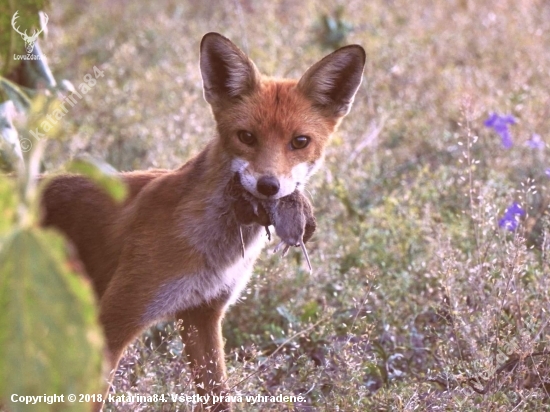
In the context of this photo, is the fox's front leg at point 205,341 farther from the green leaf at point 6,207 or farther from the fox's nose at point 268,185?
the green leaf at point 6,207

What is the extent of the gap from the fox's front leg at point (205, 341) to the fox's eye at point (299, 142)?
2.94 feet

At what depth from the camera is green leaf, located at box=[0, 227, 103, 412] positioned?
1.30 meters

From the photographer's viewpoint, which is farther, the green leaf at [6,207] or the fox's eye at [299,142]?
the fox's eye at [299,142]

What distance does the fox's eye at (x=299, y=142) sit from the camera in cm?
395

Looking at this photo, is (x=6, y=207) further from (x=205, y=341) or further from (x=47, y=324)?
(x=205, y=341)

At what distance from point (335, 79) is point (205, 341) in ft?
5.15

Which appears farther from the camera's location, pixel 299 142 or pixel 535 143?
pixel 535 143

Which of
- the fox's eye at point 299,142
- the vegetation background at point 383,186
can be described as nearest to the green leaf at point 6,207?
the vegetation background at point 383,186

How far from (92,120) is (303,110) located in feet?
12.6

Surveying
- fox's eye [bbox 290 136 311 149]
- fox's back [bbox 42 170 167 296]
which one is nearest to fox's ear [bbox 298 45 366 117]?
fox's eye [bbox 290 136 311 149]

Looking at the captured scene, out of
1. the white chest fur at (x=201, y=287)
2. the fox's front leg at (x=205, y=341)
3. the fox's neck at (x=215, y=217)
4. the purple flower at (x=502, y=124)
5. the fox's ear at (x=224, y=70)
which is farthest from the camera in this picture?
the purple flower at (x=502, y=124)

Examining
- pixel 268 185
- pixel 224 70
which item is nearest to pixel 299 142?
pixel 268 185

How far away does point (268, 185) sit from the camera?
3.60 metres

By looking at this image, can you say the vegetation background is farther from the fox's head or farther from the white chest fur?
the fox's head
